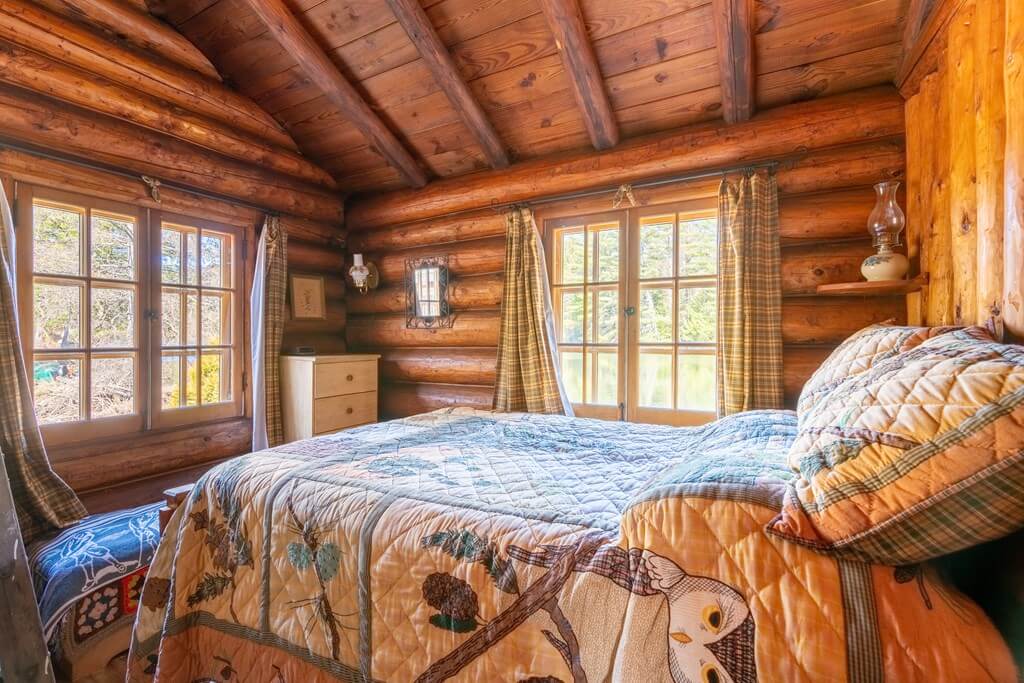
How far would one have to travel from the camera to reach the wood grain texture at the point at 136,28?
7.52ft

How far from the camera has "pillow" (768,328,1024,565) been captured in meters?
0.63

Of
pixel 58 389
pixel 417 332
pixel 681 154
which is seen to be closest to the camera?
pixel 58 389

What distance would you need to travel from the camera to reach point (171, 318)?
278 centimetres

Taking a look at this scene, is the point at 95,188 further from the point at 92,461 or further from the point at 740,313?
the point at 740,313

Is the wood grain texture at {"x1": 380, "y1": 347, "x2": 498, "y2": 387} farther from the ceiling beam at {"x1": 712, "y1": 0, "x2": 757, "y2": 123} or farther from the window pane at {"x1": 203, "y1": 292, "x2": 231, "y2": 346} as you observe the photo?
the ceiling beam at {"x1": 712, "y1": 0, "x2": 757, "y2": 123}

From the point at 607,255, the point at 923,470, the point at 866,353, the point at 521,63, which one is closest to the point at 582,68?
the point at 521,63

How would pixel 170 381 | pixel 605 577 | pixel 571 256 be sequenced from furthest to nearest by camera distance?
1. pixel 571 256
2. pixel 170 381
3. pixel 605 577

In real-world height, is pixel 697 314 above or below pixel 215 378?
above

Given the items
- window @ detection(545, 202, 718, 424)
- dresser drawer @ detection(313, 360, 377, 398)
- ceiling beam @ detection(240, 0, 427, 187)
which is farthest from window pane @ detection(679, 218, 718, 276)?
dresser drawer @ detection(313, 360, 377, 398)

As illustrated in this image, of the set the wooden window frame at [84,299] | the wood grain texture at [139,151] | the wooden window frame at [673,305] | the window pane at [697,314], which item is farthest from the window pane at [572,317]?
the wooden window frame at [84,299]

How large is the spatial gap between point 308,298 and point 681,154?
9.39 feet

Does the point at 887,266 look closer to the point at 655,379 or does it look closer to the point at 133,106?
the point at 655,379

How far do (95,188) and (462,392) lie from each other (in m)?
2.43

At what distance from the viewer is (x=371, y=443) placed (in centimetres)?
168
